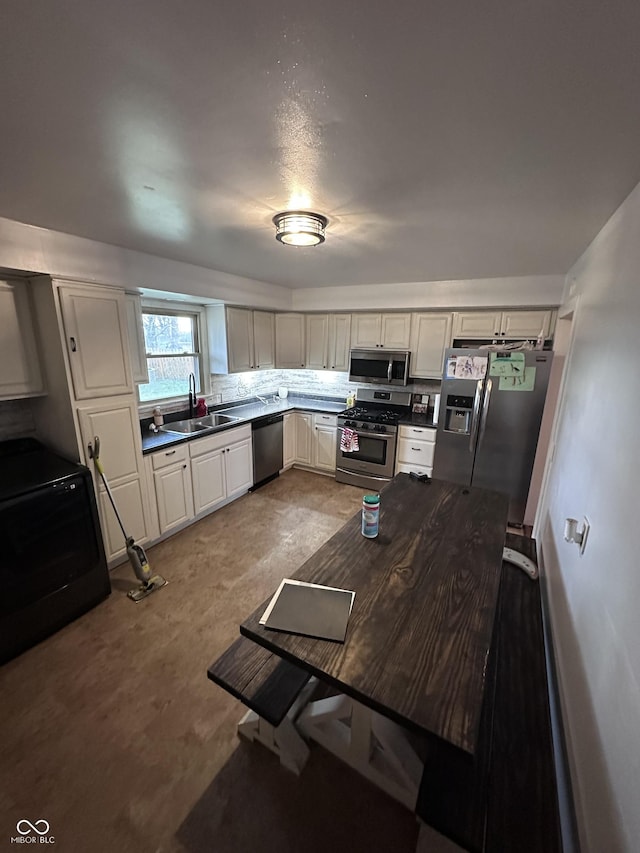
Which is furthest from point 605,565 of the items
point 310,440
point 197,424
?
point 310,440

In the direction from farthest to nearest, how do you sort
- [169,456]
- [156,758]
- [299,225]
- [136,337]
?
[169,456] → [136,337] → [299,225] → [156,758]

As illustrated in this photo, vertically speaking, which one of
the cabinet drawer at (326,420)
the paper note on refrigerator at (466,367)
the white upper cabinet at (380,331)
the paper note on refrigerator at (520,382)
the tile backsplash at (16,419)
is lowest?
the cabinet drawer at (326,420)

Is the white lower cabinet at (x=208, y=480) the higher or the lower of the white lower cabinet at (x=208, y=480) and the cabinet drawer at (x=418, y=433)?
the lower

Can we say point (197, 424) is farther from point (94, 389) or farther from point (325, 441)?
point (325, 441)

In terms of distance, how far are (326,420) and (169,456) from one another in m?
2.00

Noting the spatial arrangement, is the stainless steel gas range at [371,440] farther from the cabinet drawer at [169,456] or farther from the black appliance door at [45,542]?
the black appliance door at [45,542]

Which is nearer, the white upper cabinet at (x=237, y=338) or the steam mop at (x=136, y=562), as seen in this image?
the steam mop at (x=136, y=562)

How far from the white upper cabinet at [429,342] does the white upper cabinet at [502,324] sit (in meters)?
0.12

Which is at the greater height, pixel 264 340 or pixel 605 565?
pixel 264 340

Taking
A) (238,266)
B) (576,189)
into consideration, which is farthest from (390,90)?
(238,266)

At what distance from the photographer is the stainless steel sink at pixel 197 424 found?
348cm

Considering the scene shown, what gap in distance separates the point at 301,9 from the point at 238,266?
252cm

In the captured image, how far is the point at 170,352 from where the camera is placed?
351cm

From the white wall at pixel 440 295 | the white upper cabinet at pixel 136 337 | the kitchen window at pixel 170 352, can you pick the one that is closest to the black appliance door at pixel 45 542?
the white upper cabinet at pixel 136 337
